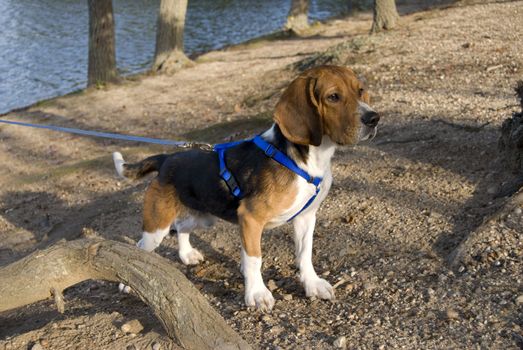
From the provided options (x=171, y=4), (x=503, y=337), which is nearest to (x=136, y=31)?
(x=171, y=4)

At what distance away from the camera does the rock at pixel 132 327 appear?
13.7ft

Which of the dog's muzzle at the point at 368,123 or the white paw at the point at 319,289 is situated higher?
the dog's muzzle at the point at 368,123

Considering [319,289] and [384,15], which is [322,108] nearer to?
[319,289]

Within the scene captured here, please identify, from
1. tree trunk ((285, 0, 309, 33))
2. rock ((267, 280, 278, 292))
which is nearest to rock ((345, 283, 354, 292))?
rock ((267, 280, 278, 292))

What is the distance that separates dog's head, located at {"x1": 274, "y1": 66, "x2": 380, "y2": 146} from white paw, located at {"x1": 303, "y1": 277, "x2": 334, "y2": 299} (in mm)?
1138

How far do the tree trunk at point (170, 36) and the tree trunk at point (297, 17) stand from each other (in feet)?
18.5

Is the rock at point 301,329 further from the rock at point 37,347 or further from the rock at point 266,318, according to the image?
the rock at point 37,347

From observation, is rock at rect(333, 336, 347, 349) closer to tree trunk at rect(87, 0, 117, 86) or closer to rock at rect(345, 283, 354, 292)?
rock at rect(345, 283, 354, 292)

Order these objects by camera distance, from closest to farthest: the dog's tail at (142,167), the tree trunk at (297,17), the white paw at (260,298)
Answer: the white paw at (260,298), the dog's tail at (142,167), the tree trunk at (297,17)

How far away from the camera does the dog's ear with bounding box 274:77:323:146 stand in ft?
13.7

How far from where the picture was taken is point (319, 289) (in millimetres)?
4668

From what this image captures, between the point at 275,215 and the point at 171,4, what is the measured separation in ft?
43.4

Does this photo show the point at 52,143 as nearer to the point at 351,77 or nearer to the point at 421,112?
the point at 421,112

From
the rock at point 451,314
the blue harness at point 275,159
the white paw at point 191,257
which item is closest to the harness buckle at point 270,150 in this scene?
the blue harness at point 275,159
